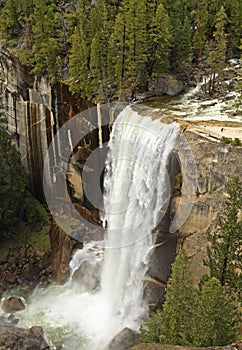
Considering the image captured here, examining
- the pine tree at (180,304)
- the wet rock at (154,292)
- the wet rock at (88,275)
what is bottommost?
the wet rock at (88,275)

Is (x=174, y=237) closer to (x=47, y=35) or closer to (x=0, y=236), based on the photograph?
(x=0, y=236)

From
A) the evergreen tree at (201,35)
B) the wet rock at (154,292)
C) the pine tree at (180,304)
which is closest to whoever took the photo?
the pine tree at (180,304)

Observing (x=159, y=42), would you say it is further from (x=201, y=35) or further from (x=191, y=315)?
(x=191, y=315)

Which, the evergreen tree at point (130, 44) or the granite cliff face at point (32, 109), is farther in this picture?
the granite cliff face at point (32, 109)

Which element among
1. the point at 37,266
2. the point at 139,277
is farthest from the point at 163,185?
the point at 37,266

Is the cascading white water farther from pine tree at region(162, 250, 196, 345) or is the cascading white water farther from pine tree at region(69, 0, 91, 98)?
pine tree at region(162, 250, 196, 345)

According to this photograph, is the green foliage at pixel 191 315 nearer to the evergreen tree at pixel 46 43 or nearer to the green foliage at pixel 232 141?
the green foliage at pixel 232 141

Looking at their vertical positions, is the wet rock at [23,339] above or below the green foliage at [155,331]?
below

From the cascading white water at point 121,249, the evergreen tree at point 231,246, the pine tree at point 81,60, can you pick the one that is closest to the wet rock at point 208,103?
the cascading white water at point 121,249

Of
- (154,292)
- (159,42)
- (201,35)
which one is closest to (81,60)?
(159,42)
